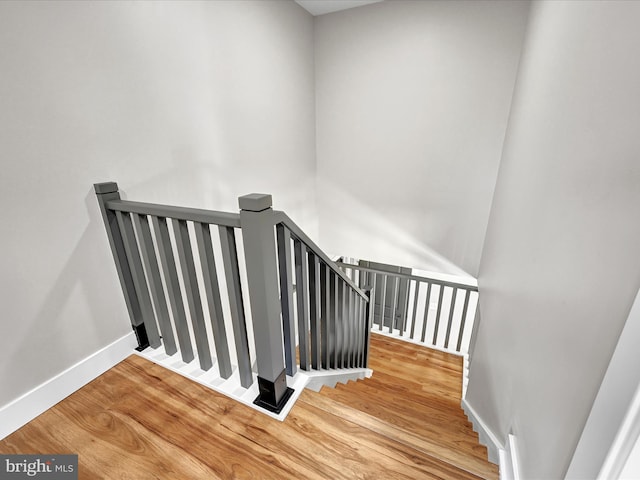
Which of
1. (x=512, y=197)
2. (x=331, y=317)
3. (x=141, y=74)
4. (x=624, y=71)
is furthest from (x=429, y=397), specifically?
(x=141, y=74)

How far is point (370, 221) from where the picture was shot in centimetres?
361

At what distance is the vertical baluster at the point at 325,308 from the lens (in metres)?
1.64

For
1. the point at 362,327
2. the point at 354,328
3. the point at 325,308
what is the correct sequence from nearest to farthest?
1. the point at 325,308
2. the point at 354,328
3. the point at 362,327

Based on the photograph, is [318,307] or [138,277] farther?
[318,307]

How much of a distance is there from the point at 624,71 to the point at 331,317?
5.44 feet

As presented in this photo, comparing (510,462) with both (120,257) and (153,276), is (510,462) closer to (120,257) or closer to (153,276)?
(153,276)

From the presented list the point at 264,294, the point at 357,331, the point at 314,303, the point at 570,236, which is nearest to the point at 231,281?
the point at 264,294

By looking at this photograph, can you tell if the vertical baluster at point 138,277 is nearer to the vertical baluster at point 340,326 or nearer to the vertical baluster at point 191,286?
the vertical baluster at point 191,286

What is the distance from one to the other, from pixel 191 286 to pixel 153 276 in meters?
0.27

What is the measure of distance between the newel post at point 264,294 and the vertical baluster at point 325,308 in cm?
50

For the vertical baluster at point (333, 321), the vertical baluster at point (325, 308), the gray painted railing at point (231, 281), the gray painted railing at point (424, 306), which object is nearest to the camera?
the gray painted railing at point (231, 281)

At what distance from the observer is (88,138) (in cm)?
131

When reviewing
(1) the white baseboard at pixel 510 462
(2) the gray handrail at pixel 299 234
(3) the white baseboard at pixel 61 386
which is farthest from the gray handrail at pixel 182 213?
(1) the white baseboard at pixel 510 462

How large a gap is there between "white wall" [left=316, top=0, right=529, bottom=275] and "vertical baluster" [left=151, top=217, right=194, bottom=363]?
2636 mm
